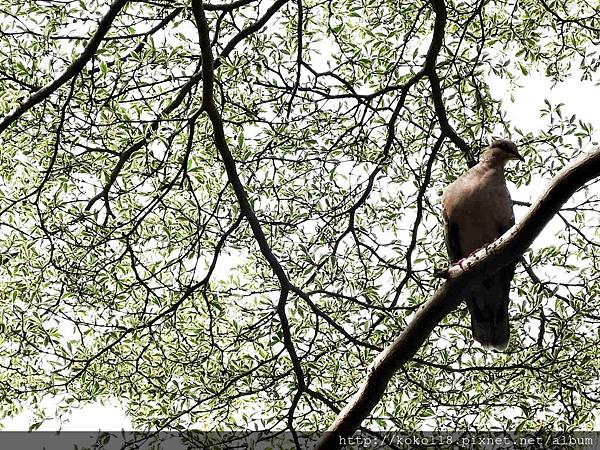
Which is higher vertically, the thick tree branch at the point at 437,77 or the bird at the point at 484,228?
the thick tree branch at the point at 437,77

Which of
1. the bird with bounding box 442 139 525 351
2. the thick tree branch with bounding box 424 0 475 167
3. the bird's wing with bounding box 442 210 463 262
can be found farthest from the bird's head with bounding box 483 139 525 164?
the thick tree branch with bounding box 424 0 475 167

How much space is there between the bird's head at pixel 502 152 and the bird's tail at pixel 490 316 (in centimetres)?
103

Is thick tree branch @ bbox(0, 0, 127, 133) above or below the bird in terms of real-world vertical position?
above

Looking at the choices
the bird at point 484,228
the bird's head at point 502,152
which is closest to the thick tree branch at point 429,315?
the bird at point 484,228

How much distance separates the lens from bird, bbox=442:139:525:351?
5793mm

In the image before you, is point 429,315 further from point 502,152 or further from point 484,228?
point 502,152

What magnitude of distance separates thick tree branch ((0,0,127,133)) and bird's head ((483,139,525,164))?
2.97 m

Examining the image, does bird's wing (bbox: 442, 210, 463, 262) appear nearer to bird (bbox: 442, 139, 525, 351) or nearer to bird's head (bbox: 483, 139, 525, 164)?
bird (bbox: 442, 139, 525, 351)

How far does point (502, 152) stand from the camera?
620 centimetres

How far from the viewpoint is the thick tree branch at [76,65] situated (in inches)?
214

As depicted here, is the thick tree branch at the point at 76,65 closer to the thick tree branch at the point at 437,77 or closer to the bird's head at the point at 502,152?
the thick tree branch at the point at 437,77

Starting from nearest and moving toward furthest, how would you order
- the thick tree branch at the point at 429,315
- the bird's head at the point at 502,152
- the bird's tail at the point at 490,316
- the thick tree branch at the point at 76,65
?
the thick tree branch at the point at 429,315 → the thick tree branch at the point at 76,65 → the bird's tail at the point at 490,316 → the bird's head at the point at 502,152

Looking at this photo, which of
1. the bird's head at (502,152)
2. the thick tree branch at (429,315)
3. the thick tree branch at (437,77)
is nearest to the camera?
the thick tree branch at (429,315)

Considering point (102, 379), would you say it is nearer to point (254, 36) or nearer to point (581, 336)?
point (254, 36)
